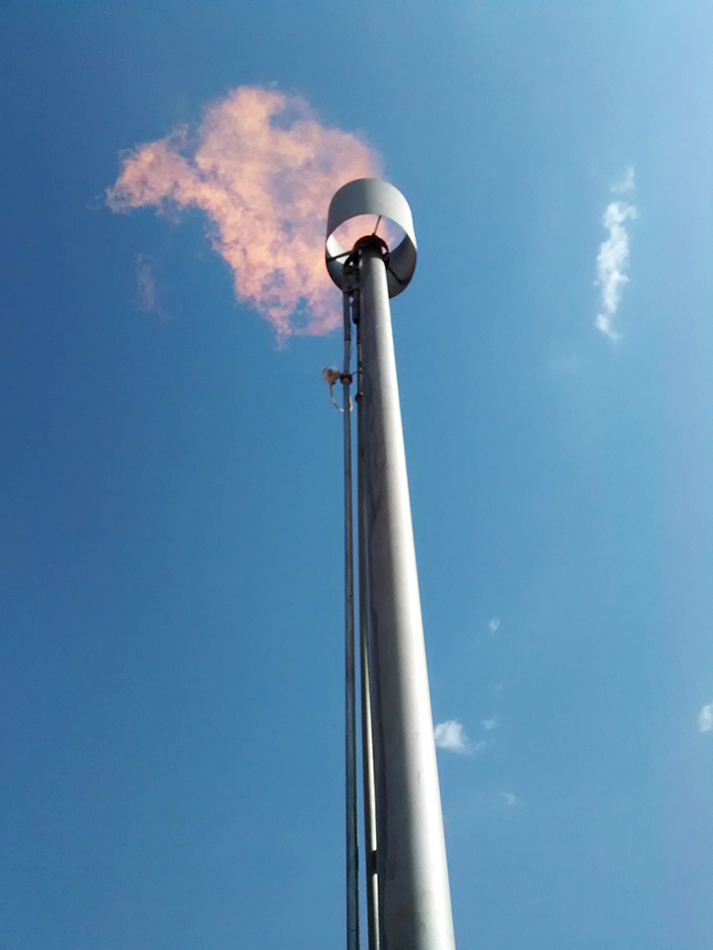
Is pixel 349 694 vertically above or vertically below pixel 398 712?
above

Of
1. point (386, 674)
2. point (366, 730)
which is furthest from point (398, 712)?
point (366, 730)

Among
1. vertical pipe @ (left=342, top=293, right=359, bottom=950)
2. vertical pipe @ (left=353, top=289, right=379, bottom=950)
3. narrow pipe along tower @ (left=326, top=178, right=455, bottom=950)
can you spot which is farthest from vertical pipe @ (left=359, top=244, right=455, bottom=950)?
vertical pipe @ (left=342, top=293, right=359, bottom=950)

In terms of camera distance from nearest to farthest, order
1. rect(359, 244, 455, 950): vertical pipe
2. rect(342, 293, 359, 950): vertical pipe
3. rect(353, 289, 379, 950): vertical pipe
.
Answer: rect(359, 244, 455, 950): vertical pipe → rect(353, 289, 379, 950): vertical pipe → rect(342, 293, 359, 950): vertical pipe

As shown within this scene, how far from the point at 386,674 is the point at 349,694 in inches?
54.0

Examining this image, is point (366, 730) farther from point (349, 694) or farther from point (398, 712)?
point (398, 712)

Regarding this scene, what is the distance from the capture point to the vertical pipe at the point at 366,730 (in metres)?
6.53

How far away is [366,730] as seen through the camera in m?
7.49

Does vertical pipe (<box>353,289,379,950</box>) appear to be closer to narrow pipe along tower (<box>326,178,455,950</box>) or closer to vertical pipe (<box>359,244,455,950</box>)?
narrow pipe along tower (<box>326,178,455,950</box>)

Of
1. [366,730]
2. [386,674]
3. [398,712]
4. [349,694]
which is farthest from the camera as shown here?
[349,694]

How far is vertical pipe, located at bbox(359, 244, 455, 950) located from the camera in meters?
5.53

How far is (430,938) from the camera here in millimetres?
5367

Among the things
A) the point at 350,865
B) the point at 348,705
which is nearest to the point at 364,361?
the point at 348,705

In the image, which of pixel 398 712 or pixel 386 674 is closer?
pixel 398 712

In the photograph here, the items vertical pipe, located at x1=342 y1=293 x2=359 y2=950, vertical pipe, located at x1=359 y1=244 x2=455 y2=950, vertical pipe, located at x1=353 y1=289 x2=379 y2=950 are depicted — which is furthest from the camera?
vertical pipe, located at x1=342 y1=293 x2=359 y2=950
